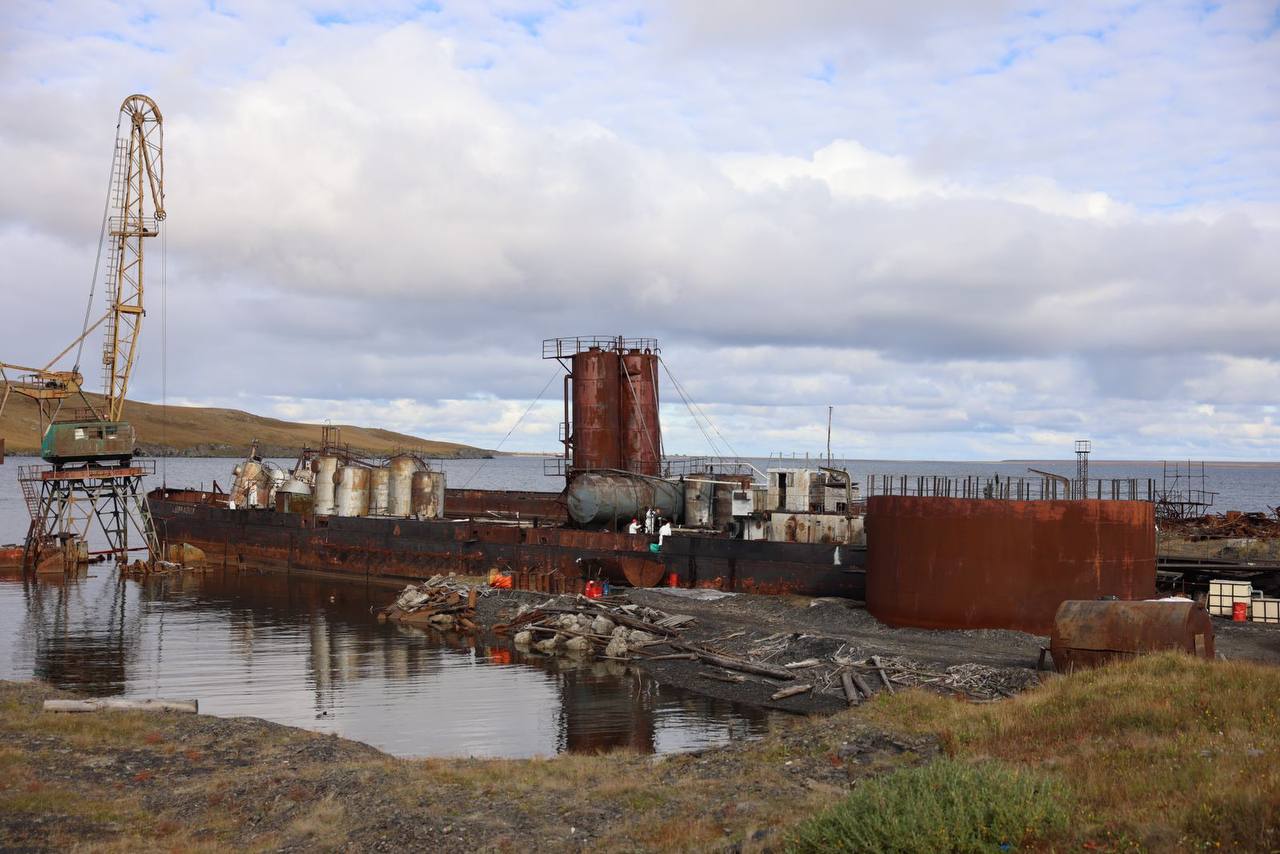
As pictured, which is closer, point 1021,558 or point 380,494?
point 1021,558

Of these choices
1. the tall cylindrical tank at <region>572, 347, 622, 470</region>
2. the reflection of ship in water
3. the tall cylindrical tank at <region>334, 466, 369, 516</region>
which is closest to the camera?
the reflection of ship in water

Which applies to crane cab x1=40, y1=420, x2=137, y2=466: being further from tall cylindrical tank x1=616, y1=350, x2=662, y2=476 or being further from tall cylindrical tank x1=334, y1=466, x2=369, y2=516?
tall cylindrical tank x1=616, y1=350, x2=662, y2=476

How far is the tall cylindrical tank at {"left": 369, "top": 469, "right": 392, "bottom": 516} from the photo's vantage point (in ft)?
177

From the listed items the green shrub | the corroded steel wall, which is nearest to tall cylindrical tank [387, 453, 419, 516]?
the corroded steel wall

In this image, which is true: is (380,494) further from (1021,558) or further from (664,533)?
(1021,558)

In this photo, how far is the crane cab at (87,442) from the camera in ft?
158

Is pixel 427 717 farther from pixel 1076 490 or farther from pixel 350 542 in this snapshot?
pixel 350 542

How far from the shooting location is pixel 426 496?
173 feet

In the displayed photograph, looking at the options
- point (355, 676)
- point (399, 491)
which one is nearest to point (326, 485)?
point (399, 491)

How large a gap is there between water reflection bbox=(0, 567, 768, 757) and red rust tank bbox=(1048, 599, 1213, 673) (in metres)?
6.32

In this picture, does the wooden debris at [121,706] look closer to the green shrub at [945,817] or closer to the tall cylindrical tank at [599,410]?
the green shrub at [945,817]

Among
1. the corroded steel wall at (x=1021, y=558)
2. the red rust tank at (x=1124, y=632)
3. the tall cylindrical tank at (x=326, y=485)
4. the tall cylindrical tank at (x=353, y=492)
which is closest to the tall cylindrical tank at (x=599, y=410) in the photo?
the tall cylindrical tank at (x=353, y=492)

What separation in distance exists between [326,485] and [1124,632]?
141 ft

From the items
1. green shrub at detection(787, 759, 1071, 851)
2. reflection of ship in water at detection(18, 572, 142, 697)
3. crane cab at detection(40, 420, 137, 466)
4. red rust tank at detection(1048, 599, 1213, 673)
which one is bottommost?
reflection of ship in water at detection(18, 572, 142, 697)
